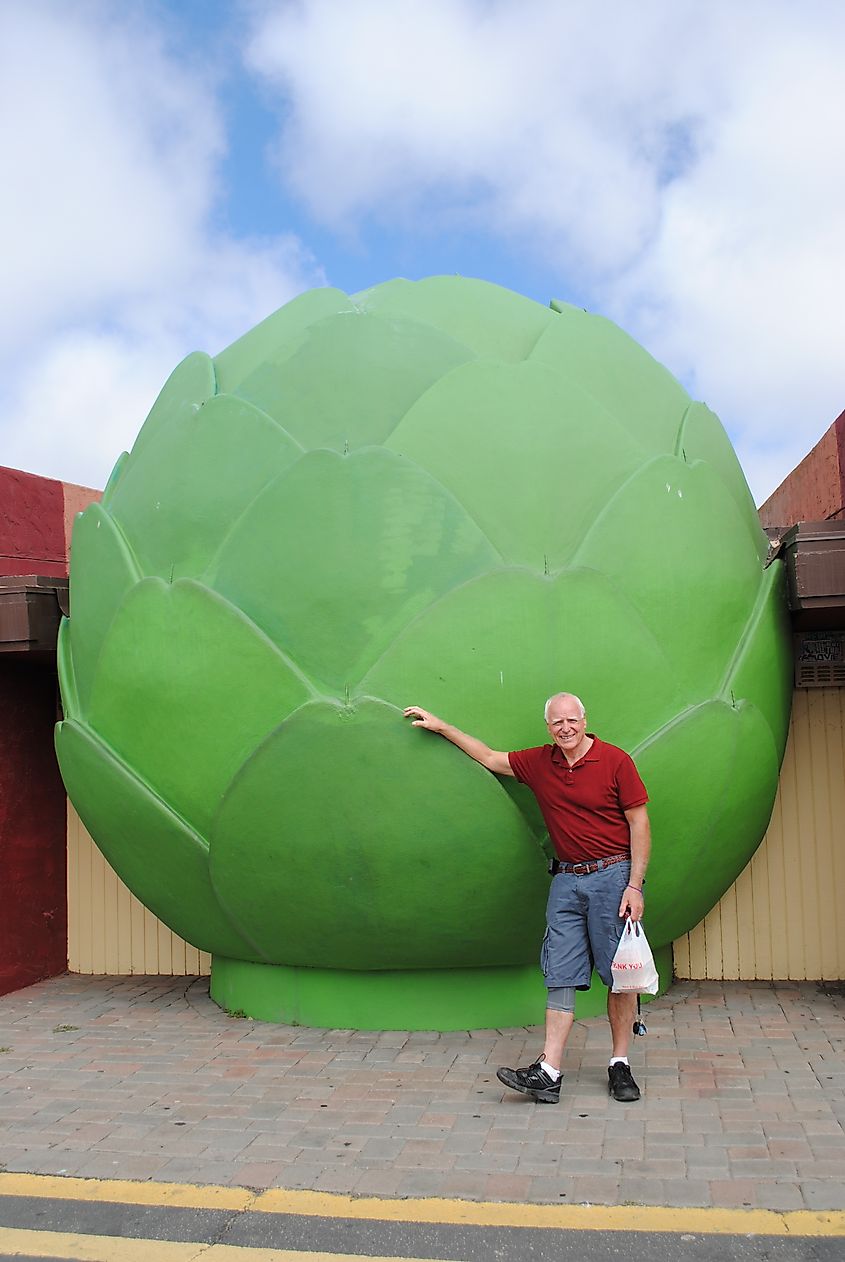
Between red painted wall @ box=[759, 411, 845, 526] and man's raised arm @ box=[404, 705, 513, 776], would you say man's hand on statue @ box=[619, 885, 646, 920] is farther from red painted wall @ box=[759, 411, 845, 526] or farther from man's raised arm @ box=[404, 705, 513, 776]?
red painted wall @ box=[759, 411, 845, 526]

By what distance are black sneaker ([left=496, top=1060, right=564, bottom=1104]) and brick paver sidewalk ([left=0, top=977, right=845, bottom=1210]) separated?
0.15ft

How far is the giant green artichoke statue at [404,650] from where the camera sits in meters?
4.27

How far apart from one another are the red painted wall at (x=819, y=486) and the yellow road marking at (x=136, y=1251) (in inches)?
159

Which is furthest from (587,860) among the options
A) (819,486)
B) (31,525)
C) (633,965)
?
(31,525)

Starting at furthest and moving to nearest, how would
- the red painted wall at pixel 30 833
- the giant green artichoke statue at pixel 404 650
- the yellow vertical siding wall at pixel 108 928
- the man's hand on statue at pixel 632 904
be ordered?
the yellow vertical siding wall at pixel 108 928
the red painted wall at pixel 30 833
the giant green artichoke statue at pixel 404 650
the man's hand on statue at pixel 632 904

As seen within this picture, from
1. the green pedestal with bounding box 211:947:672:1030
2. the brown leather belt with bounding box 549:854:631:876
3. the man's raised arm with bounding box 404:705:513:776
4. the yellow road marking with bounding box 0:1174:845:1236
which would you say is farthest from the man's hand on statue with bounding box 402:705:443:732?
the yellow road marking with bounding box 0:1174:845:1236

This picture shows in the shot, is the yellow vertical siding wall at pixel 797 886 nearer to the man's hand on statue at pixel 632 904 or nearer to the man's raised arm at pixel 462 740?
the man's hand on statue at pixel 632 904

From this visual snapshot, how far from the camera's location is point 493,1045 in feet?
14.6

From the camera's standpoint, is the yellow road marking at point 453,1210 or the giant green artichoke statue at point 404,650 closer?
the yellow road marking at point 453,1210

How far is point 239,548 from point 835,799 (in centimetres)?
323

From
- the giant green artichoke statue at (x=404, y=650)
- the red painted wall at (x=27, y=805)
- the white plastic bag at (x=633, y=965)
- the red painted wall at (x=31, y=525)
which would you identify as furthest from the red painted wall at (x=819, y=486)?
the red painted wall at (x=31, y=525)

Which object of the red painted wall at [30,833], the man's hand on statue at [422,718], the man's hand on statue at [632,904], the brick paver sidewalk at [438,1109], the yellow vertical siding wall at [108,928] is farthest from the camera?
the yellow vertical siding wall at [108,928]

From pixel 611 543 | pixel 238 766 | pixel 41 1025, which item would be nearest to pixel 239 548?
pixel 238 766

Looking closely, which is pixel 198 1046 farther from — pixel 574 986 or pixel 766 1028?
pixel 766 1028
